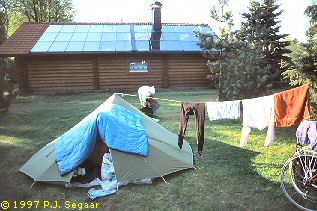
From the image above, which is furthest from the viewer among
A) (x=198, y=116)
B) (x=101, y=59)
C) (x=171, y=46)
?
(x=171, y=46)

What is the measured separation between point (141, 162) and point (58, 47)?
1515 cm

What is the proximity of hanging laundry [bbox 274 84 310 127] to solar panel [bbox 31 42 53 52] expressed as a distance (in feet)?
54.4

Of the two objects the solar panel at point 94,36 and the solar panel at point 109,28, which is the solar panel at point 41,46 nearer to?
the solar panel at point 94,36

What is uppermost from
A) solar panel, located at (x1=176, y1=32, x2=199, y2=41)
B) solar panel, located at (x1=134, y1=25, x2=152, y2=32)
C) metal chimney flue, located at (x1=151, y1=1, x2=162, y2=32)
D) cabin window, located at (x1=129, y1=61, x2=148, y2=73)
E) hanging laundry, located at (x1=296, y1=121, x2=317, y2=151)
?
metal chimney flue, located at (x1=151, y1=1, x2=162, y2=32)

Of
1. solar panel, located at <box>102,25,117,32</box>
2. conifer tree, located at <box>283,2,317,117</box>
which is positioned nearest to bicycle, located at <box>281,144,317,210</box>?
conifer tree, located at <box>283,2,317,117</box>

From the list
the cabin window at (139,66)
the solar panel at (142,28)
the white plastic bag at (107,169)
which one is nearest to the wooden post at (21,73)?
the cabin window at (139,66)

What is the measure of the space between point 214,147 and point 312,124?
3.91 metres

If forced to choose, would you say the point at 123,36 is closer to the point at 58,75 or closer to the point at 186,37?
the point at 186,37

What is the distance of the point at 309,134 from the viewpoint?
5.61 m

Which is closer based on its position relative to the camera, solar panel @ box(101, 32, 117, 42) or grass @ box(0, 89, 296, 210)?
grass @ box(0, 89, 296, 210)

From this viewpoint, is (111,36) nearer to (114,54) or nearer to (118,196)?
(114,54)

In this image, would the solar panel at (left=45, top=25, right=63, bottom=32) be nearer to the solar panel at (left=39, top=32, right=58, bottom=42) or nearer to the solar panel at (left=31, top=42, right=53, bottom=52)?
the solar panel at (left=39, top=32, right=58, bottom=42)

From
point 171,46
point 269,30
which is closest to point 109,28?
point 171,46

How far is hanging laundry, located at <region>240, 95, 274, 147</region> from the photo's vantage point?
6.85 meters
